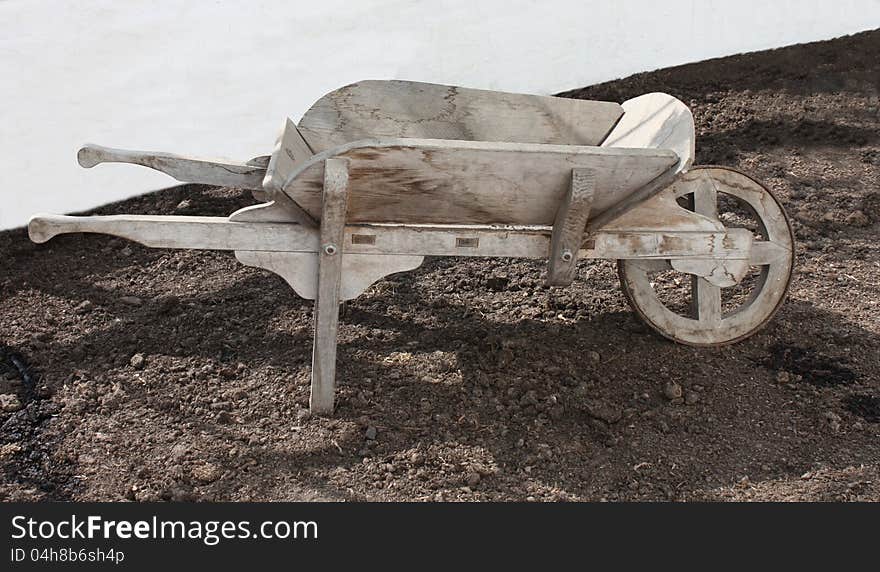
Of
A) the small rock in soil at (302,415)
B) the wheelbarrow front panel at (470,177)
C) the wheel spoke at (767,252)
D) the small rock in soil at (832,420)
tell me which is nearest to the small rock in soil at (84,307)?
the small rock in soil at (302,415)

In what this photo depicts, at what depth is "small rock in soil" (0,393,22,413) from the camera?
3.40m

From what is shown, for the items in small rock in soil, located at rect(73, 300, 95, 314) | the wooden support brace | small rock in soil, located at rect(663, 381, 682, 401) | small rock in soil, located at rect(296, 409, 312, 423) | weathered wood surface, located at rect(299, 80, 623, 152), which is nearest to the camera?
the wooden support brace

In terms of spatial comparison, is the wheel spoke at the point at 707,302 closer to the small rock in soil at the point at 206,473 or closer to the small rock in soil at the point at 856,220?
the small rock in soil at the point at 856,220

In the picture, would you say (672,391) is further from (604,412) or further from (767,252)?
(767,252)

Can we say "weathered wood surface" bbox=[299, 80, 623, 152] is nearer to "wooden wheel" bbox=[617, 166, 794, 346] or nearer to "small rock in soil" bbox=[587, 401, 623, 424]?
"wooden wheel" bbox=[617, 166, 794, 346]

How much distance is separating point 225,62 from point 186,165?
1.33 m

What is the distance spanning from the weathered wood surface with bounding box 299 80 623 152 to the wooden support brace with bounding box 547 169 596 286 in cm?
73

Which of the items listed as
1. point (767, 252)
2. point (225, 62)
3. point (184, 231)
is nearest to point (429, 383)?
point (184, 231)

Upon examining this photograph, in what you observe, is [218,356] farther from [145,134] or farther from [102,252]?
[145,134]

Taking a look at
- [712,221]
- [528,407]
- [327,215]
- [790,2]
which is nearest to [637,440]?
[528,407]

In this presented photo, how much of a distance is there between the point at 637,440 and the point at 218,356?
1535 millimetres

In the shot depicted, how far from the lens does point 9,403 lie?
341 centimetres

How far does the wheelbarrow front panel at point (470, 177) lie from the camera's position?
9.41 feet

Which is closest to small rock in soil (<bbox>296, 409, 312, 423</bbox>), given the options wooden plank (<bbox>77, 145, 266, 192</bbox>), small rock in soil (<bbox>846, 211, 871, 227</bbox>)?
wooden plank (<bbox>77, 145, 266, 192</bbox>)
